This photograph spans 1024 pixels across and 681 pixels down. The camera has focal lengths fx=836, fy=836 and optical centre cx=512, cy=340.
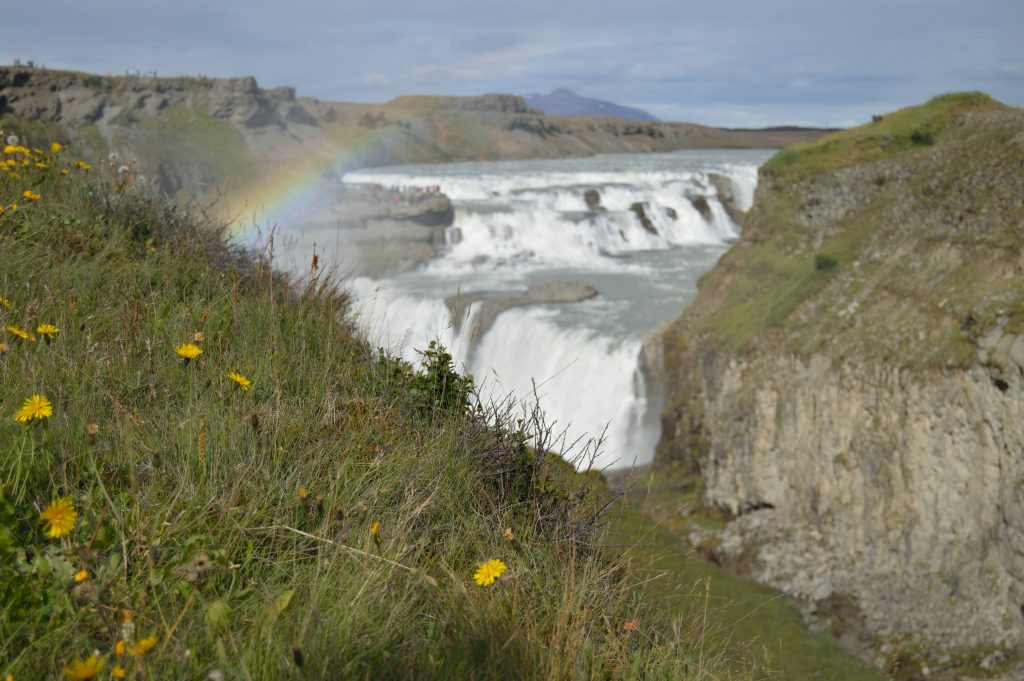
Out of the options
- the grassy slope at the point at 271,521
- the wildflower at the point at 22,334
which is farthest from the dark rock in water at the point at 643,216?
the wildflower at the point at 22,334

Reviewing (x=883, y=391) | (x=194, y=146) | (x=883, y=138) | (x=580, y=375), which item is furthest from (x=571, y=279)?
(x=194, y=146)

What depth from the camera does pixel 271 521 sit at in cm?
263

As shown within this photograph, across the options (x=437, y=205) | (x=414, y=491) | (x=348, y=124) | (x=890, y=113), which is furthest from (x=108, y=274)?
(x=348, y=124)

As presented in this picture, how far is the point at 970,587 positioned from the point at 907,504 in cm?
138

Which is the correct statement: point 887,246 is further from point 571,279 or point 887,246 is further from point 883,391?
point 571,279

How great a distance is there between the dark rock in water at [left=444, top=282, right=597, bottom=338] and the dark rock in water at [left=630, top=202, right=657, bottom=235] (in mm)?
13130

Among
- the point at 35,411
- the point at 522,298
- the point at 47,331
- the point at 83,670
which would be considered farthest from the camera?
the point at 522,298

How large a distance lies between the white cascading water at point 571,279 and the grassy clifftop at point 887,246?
2535mm

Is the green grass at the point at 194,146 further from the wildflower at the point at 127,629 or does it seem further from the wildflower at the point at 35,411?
the wildflower at the point at 127,629

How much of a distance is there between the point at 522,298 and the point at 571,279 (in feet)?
19.5

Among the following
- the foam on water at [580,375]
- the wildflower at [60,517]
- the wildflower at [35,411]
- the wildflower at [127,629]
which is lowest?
the foam on water at [580,375]

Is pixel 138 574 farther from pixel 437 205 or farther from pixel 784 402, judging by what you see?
pixel 437 205

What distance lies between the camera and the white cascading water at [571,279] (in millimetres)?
19125

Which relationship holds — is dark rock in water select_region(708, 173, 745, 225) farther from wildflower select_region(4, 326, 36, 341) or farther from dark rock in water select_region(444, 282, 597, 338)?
wildflower select_region(4, 326, 36, 341)
